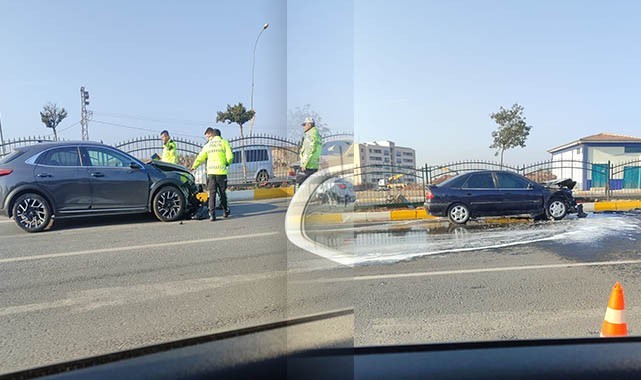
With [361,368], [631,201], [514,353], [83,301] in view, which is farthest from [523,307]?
[631,201]

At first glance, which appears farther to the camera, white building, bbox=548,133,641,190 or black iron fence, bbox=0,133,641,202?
white building, bbox=548,133,641,190

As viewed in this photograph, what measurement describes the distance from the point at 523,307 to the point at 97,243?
4890 millimetres

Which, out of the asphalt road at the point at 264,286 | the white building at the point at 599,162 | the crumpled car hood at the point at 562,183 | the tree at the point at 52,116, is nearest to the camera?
the asphalt road at the point at 264,286

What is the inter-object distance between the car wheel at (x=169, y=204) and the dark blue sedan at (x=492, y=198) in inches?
204

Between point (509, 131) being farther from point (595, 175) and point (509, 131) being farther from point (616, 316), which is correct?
point (616, 316)

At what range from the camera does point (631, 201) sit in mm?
12438

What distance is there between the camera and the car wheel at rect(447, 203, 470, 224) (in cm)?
941

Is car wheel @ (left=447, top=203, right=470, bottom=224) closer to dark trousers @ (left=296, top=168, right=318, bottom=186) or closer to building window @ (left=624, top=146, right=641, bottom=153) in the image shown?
dark trousers @ (left=296, top=168, right=318, bottom=186)

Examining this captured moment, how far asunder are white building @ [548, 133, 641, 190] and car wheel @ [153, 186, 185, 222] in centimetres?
985

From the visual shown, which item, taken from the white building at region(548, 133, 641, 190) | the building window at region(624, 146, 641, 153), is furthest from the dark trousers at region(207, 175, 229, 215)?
the building window at region(624, 146, 641, 153)

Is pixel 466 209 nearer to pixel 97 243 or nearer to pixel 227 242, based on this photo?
pixel 227 242

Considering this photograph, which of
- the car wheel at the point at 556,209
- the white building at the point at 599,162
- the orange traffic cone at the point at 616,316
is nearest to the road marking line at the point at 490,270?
the orange traffic cone at the point at 616,316

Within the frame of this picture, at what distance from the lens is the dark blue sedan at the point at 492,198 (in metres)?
9.42

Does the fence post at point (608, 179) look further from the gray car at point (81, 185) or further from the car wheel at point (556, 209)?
the gray car at point (81, 185)
